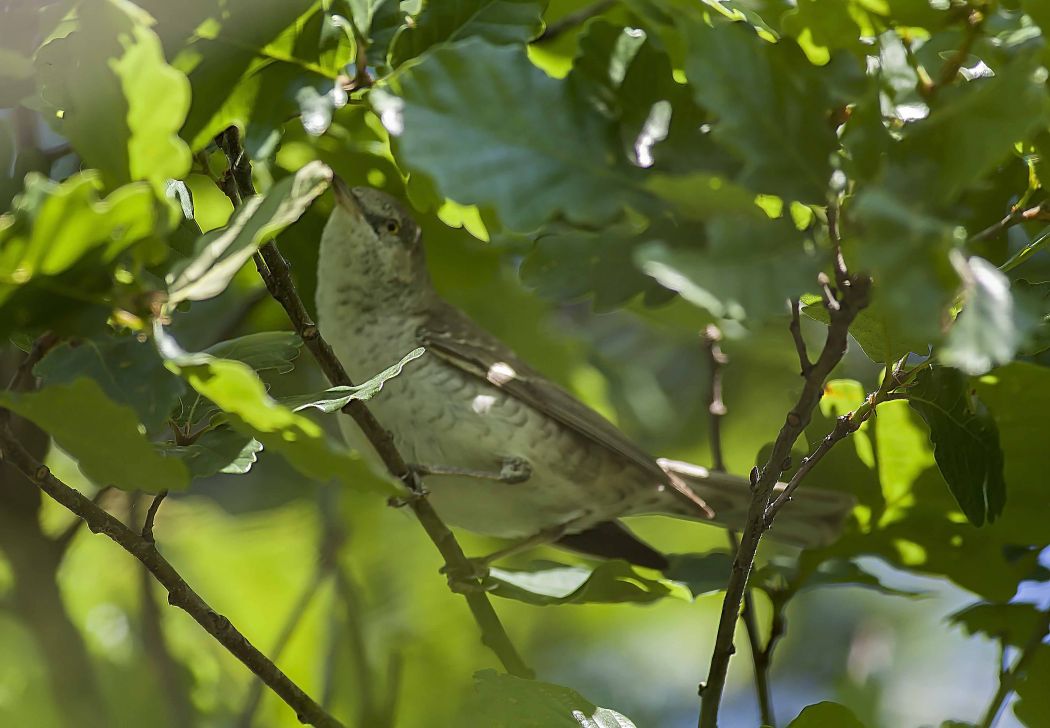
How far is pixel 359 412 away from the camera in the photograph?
2.21 meters

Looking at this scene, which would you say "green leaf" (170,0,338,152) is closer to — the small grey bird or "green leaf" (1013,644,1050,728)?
the small grey bird

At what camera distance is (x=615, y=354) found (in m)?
5.14

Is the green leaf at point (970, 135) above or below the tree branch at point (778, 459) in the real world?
above

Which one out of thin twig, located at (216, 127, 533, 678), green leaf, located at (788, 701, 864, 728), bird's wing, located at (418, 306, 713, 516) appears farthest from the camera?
bird's wing, located at (418, 306, 713, 516)

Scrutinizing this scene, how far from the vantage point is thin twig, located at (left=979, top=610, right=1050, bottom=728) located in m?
2.37

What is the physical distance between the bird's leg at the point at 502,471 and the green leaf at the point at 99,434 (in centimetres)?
156

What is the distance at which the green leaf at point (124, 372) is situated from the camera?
1499 mm

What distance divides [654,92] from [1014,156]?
0.74m

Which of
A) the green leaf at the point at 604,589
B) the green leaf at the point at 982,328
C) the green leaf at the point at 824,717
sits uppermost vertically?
the green leaf at the point at 982,328

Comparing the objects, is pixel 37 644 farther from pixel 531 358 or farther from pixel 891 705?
pixel 891 705

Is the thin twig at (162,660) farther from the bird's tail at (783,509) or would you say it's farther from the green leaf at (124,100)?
the green leaf at (124,100)

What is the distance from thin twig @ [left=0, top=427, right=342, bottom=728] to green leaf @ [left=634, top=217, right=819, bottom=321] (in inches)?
43.3

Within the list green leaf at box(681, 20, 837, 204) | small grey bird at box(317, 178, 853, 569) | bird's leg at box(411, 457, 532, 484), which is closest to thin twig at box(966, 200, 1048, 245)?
green leaf at box(681, 20, 837, 204)

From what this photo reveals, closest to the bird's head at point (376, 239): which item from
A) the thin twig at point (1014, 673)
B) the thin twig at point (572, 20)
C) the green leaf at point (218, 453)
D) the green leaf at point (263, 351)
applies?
the thin twig at point (572, 20)
